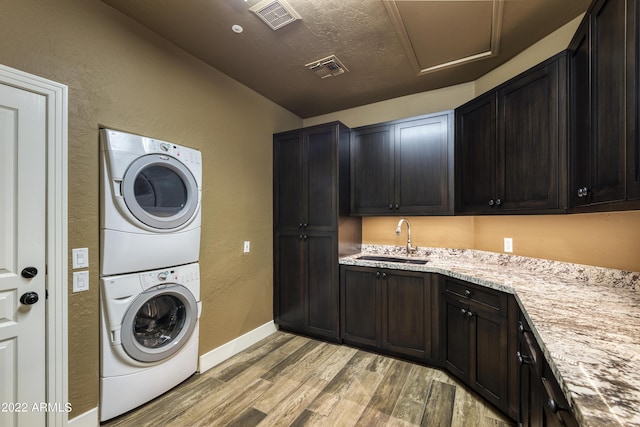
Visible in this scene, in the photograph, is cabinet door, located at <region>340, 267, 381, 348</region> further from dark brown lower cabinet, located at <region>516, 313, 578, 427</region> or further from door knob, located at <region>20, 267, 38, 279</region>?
door knob, located at <region>20, 267, 38, 279</region>

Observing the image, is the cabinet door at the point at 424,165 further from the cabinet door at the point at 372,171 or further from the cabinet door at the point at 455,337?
the cabinet door at the point at 455,337

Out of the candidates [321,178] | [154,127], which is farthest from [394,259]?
[154,127]

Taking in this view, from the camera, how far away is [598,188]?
1.28 m

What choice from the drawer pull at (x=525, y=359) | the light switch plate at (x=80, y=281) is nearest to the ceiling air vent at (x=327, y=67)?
the light switch plate at (x=80, y=281)

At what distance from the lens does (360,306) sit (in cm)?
269

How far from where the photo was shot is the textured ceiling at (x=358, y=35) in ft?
5.75

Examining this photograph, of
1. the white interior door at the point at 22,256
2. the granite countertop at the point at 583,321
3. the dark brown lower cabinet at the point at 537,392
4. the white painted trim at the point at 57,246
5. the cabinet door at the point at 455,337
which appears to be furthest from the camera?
the cabinet door at the point at 455,337

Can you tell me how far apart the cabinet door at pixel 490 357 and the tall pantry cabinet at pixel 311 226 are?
129 centimetres

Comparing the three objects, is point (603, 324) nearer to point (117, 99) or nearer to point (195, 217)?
point (195, 217)

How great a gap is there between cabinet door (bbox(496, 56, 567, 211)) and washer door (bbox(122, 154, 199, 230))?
98.8 inches

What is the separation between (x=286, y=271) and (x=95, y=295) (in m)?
1.78

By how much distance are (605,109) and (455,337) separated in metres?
1.79

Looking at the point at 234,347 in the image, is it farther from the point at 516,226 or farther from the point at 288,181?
the point at 516,226

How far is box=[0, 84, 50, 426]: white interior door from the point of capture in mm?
1383
